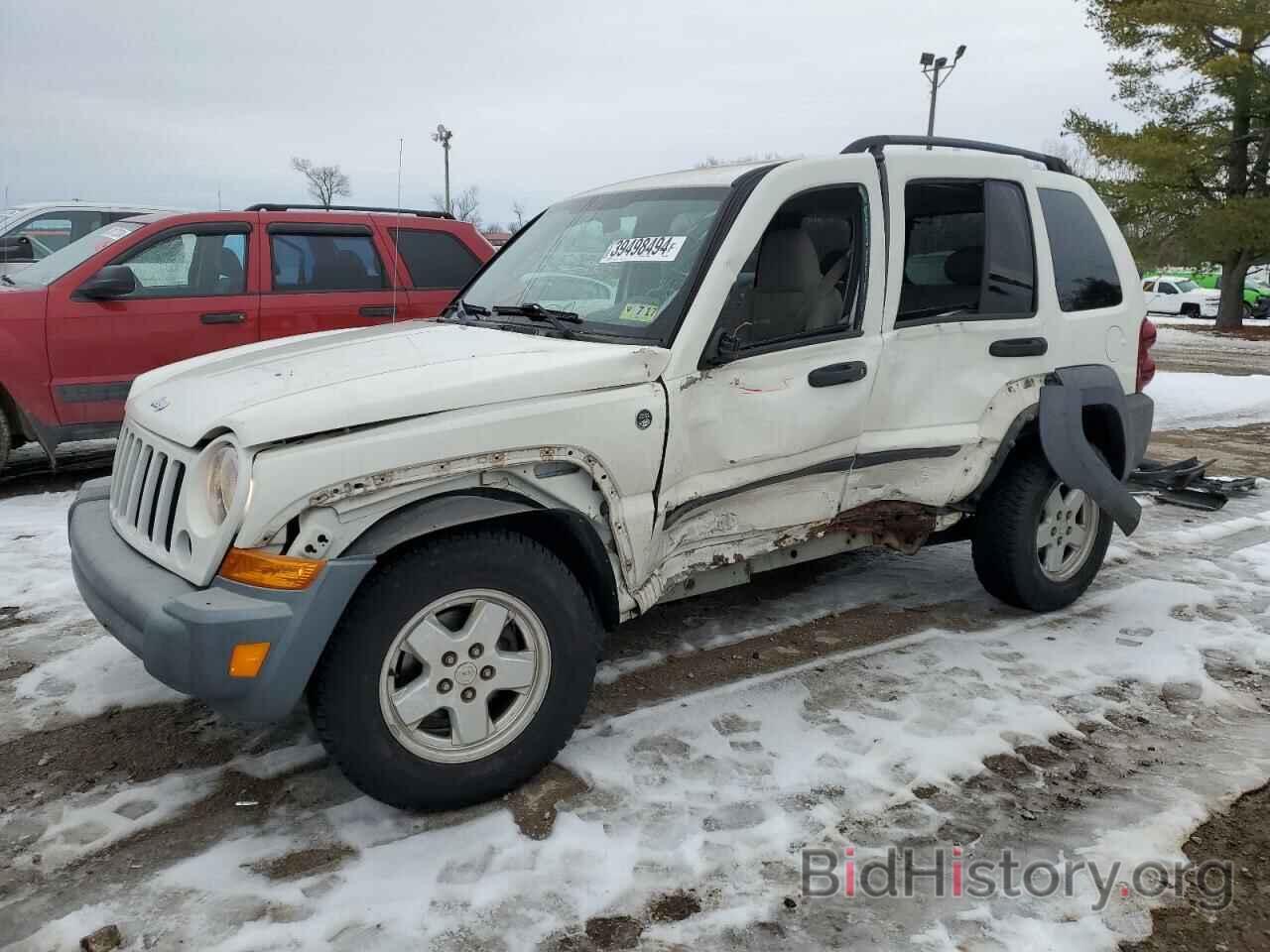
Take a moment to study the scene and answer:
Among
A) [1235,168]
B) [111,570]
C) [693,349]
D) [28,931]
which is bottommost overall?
[28,931]

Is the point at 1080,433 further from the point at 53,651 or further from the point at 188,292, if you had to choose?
the point at 188,292

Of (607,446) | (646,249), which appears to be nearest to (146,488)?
(607,446)

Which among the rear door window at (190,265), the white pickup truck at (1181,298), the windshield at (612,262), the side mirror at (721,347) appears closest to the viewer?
the side mirror at (721,347)

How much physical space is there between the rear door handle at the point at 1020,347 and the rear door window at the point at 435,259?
14.1ft

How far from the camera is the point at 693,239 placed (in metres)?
3.34

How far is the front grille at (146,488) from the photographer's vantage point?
9.11 ft

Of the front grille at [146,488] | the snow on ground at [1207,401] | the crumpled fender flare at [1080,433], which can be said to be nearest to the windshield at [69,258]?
the front grille at [146,488]

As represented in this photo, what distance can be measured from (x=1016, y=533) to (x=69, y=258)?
20.2 feet

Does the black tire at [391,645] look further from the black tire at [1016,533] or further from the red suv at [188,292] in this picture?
the red suv at [188,292]

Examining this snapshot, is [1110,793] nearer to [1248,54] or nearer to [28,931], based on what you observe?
[28,931]

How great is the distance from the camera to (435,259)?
732 cm

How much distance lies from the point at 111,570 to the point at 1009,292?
3486 millimetres

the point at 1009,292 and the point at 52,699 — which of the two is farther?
the point at 1009,292

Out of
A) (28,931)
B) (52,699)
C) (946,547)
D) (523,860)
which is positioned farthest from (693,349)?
(946,547)
